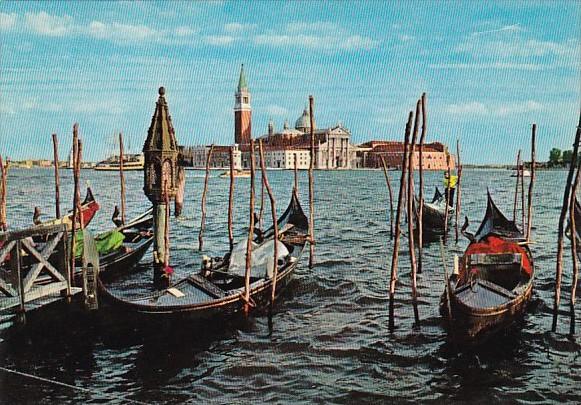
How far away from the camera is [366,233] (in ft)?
54.0

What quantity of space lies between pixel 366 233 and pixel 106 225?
22.2 ft

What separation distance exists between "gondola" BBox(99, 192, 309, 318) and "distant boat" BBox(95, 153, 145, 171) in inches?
2500

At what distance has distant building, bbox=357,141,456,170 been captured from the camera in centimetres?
7200

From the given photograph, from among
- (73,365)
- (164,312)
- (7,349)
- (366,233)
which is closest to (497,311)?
(164,312)

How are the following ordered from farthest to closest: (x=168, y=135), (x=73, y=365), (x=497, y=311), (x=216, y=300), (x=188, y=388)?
(x=168, y=135) → (x=216, y=300) → (x=497, y=311) → (x=73, y=365) → (x=188, y=388)

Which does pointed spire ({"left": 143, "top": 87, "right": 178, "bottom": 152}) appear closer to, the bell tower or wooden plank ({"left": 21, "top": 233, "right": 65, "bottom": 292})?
wooden plank ({"left": 21, "top": 233, "right": 65, "bottom": 292})

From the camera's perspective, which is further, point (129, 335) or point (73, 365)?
point (129, 335)

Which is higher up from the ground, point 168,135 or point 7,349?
point 168,135

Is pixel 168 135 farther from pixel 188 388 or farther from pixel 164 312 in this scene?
pixel 188 388

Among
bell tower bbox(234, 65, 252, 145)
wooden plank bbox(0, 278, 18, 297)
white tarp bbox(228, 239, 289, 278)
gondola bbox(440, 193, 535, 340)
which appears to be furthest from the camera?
bell tower bbox(234, 65, 252, 145)

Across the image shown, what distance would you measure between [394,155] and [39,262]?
6808 cm

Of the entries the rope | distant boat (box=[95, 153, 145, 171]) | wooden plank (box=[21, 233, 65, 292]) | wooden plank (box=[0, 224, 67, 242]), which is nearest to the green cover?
wooden plank (box=[21, 233, 65, 292])

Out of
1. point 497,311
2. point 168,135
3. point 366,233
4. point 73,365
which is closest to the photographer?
point 73,365

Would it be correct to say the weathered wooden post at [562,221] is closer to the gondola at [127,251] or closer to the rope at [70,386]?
the rope at [70,386]
